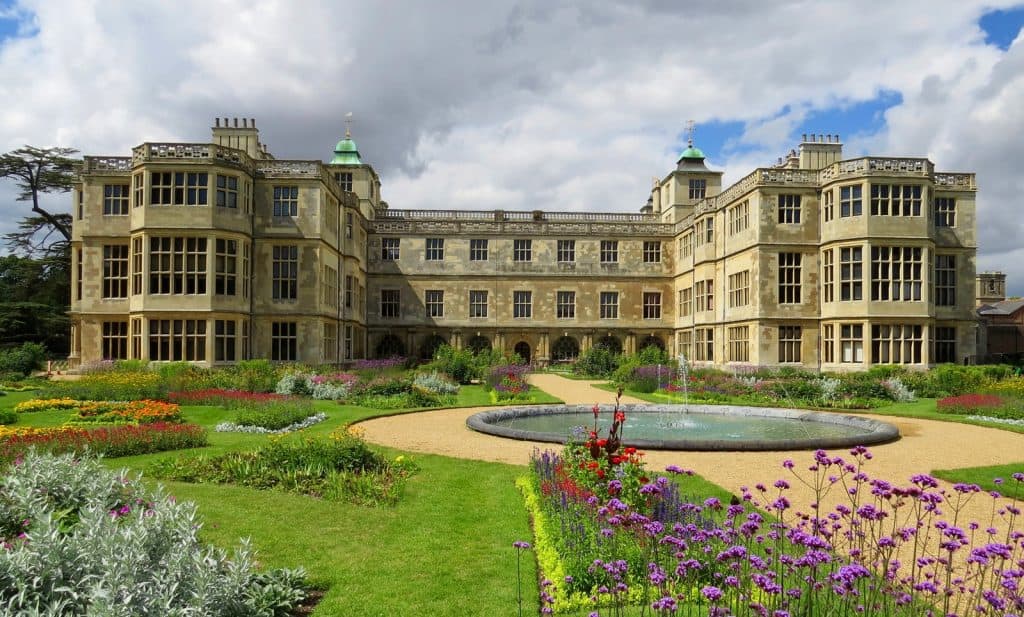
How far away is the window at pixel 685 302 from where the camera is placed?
125 ft

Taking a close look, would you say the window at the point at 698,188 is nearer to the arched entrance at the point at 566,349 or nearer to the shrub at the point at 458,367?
the arched entrance at the point at 566,349

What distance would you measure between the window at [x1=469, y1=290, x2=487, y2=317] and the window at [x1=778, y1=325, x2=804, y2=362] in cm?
1775

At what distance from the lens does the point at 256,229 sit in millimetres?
27984

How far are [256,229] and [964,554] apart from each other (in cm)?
2672

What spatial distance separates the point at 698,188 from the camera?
42.8m

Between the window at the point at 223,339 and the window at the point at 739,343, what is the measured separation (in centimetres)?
2218

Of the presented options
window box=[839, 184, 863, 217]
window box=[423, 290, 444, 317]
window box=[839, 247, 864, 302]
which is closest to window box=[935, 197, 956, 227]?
window box=[839, 184, 863, 217]

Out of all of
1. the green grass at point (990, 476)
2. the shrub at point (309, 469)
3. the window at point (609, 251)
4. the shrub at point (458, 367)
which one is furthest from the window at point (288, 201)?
the green grass at point (990, 476)

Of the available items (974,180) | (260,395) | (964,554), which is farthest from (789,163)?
(964,554)

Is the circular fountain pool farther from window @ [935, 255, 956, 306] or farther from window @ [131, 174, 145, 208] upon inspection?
window @ [131, 174, 145, 208]

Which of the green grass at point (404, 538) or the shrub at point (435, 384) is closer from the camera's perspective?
the green grass at point (404, 538)

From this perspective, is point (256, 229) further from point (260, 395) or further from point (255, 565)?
point (255, 565)

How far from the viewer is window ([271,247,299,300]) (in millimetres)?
28312

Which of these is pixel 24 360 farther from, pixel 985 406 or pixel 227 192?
pixel 985 406
